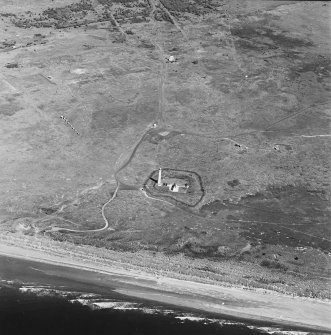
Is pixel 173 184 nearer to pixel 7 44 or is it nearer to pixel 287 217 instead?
pixel 287 217

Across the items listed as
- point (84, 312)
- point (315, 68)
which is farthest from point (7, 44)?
point (84, 312)

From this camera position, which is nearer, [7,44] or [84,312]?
[84,312]

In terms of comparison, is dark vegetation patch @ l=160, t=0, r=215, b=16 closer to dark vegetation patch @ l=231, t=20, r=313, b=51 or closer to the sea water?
dark vegetation patch @ l=231, t=20, r=313, b=51

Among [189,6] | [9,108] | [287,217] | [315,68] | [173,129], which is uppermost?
[9,108]

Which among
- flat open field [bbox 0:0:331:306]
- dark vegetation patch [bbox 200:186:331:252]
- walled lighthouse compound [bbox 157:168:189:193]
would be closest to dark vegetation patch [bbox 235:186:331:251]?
dark vegetation patch [bbox 200:186:331:252]

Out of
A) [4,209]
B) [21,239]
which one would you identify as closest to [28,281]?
[21,239]

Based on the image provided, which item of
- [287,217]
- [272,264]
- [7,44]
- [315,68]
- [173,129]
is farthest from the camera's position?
[7,44]

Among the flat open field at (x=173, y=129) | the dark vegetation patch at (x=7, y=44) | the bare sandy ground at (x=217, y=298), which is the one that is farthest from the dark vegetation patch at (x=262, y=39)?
the bare sandy ground at (x=217, y=298)

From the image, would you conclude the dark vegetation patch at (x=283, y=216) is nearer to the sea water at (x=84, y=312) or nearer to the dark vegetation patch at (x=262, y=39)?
the sea water at (x=84, y=312)
